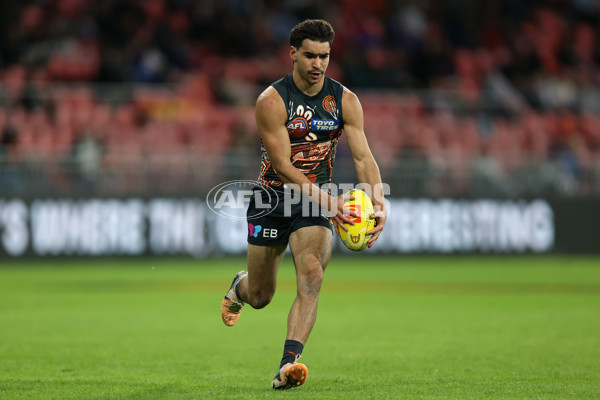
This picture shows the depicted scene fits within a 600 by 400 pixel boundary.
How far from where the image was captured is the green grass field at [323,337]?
6.64m

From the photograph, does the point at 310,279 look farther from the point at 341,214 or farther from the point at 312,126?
the point at 312,126

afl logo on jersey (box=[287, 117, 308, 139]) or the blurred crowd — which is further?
the blurred crowd

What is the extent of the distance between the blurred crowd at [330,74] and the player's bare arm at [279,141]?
40.1 feet

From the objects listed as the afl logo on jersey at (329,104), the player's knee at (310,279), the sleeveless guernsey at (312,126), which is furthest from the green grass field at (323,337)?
the afl logo on jersey at (329,104)

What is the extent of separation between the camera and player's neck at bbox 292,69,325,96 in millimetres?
7102

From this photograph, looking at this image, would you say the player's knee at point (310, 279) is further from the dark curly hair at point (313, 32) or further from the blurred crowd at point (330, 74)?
the blurred crowd at point (330, 74)

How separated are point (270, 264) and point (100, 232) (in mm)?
12712

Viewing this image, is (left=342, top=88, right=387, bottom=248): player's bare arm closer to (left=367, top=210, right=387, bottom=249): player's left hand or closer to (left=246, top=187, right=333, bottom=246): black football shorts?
(left=367, top=210, right=387, bottom=249): player's left hand

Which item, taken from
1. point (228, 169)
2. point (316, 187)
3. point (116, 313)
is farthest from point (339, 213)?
point (228, 169)

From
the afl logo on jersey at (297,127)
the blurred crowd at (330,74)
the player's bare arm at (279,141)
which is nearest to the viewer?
the player's bare arm at (279,141)

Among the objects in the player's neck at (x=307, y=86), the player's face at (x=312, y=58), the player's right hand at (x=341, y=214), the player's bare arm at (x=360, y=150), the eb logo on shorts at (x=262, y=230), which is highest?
the player's face at (x=312, y=58)

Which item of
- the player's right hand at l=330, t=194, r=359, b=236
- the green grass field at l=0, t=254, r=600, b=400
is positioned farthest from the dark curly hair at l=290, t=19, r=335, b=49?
the green grass field at l=0, t=254, r=600, b=400

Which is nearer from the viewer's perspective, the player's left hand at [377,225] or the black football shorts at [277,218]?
A: the player's left hand at [377,225]

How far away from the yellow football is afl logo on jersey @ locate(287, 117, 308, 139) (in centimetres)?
68
